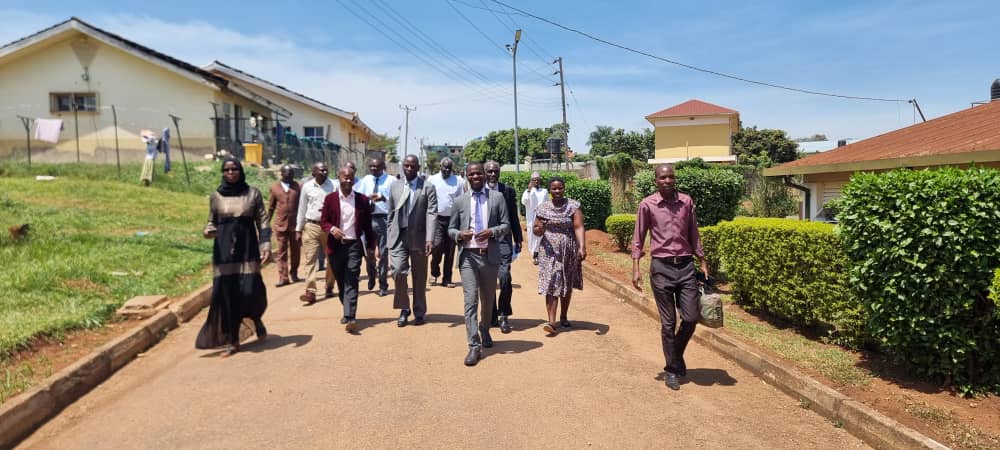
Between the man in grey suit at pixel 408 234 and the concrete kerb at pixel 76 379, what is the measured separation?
257cm

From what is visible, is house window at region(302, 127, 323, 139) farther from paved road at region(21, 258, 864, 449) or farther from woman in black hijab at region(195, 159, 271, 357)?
woman in black hijab at region(195, 159, 271, 357)

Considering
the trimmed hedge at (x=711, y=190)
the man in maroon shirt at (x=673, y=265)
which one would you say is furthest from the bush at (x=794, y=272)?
the trimmed hedge at (x=711, y=190)

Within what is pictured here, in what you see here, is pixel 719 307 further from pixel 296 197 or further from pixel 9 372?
pixel 296 197

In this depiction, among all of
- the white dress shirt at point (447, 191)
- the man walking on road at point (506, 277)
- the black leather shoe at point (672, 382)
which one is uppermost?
the white dress shirt at point (447, 191)

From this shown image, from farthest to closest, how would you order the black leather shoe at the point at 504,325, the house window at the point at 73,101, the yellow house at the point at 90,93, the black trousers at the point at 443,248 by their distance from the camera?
the house window at the point at 73,101, the yellow house at the point at 90,93, the black trousers at the point at 443,248, the black leather shoe at the point at 504,325

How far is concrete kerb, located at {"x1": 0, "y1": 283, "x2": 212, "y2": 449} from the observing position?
4379mm

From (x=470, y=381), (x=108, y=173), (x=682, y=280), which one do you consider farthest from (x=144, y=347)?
(x=108, y=173)

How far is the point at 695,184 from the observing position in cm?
1171

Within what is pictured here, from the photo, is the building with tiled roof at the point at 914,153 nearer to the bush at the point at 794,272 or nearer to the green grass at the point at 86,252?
the bush at the point at 794,272

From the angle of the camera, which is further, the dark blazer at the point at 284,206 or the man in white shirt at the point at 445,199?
the dark blazer at the point at 284,206

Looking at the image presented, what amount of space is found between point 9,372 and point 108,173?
743 inches

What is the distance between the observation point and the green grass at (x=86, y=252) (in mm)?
6824

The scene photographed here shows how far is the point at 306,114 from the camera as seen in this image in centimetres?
3750

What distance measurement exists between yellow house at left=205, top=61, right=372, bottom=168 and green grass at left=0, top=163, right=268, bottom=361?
14.6m
